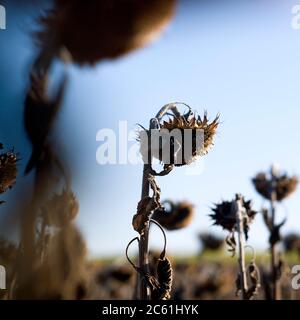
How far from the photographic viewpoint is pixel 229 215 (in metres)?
2.58

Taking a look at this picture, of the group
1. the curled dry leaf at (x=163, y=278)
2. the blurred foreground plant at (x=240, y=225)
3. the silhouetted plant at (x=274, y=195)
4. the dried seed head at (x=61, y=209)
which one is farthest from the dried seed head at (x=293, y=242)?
the curled dry leaf at (x=163, y=278)

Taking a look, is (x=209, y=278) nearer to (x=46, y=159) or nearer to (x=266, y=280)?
(x=266, y=280)

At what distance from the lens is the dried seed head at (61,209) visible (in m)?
2.51

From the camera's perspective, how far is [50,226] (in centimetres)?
251

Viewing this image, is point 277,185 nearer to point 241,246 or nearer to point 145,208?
point 241,246

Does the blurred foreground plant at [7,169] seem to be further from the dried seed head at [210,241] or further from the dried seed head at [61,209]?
the dried seed head at [210,241]

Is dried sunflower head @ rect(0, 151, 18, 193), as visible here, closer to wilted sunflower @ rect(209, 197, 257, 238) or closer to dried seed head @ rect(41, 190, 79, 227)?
dried seed head @ rect(41, 190, 79, 227)

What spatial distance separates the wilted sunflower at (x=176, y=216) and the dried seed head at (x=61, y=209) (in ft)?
1.60

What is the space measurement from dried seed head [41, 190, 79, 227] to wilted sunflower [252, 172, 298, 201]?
101 cm

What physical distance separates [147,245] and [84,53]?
0.99 m

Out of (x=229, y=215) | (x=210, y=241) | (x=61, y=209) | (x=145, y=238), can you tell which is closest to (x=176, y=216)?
(x=229, y=215)

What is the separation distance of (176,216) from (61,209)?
0.65m

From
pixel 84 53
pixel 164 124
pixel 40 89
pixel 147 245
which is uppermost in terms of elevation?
pixel 84 53
